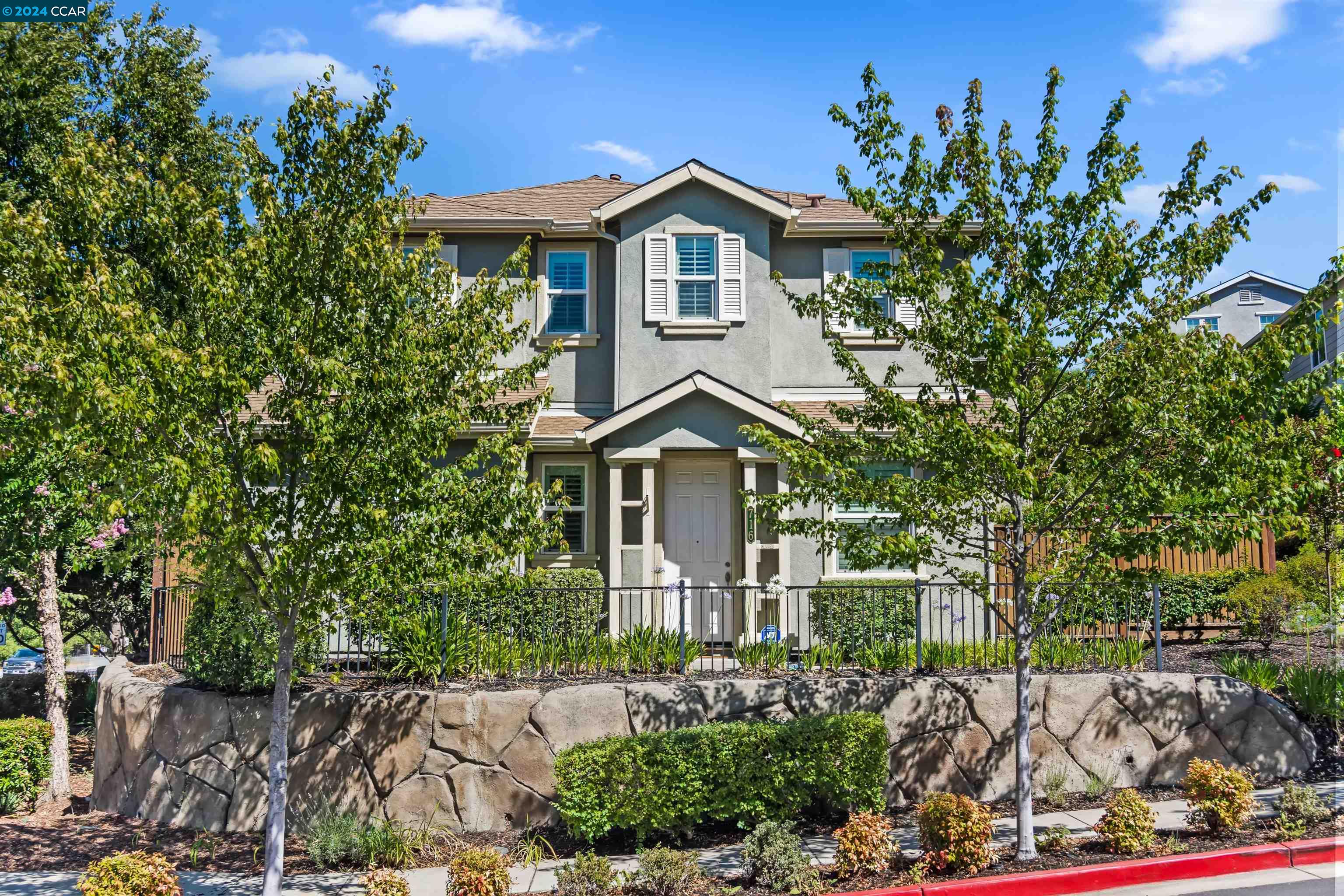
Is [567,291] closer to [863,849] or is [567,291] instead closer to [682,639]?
[682,639]

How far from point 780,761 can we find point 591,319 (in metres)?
8.71

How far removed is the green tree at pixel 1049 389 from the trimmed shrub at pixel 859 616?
7.49 ft

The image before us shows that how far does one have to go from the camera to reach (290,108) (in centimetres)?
712

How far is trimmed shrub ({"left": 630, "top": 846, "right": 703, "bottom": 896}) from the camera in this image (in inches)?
273

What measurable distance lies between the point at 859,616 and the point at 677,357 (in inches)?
203

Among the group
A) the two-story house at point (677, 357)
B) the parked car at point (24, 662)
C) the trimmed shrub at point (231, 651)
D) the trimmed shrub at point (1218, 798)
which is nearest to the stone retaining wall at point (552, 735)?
the trimmed shrub at point (231, 651)

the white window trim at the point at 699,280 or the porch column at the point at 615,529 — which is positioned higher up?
the white window trim at the point at 699,280

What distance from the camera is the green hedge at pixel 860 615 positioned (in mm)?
10273

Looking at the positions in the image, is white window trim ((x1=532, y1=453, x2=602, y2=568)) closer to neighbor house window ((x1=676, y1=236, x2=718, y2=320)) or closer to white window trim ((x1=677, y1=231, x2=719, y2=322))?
white window trim ((x1=677, y1=231, x2=719, y2=322))

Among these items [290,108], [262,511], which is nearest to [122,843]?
[262,511]

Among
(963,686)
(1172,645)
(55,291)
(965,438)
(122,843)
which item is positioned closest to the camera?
(55,291)

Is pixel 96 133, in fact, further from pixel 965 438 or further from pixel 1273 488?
pixel 1273 488

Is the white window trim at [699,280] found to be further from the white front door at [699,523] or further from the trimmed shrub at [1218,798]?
the trimmed shrub at [1218,798]

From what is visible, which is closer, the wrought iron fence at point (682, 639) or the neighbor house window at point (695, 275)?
the wrought iron fence at point (682, 639)
